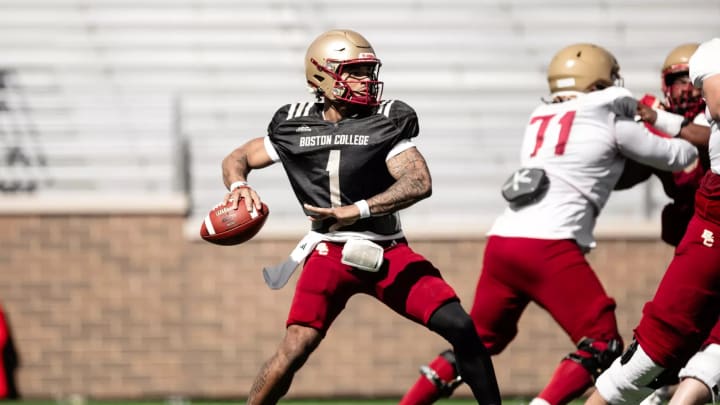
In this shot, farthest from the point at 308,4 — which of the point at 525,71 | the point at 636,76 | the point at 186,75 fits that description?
the point at 636,76

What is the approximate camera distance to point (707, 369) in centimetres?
454

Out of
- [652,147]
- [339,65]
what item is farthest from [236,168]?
[652,147]

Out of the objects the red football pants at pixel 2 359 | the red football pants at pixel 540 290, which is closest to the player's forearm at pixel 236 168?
the red football pants at pixel 540 290

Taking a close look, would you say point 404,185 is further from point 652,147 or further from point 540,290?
point 652,147

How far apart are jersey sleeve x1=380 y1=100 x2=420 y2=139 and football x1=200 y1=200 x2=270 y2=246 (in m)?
0.65

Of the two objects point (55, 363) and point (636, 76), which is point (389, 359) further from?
point (636, 76)

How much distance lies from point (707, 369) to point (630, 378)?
1.18ft

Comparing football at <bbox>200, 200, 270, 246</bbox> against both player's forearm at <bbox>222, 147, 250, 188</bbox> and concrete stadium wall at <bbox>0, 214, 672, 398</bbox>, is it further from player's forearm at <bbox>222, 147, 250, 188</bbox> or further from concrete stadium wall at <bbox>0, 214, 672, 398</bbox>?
concrete stadium wall at <bbox>0, 214, 672, 398</bbox>

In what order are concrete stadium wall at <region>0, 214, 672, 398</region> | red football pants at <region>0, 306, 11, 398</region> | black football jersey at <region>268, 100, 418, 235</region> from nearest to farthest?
black football jersey at <region>268, 100, 418, 235</region>, red football pants at <region>0, 306, 11, 398</region>, concrete stadium wall at <region>0, 214, 672, 398</region>

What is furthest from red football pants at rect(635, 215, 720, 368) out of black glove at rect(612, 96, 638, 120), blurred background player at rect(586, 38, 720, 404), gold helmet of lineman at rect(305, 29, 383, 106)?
gold helmet of lineman at rect(305, 29, 383, 106)

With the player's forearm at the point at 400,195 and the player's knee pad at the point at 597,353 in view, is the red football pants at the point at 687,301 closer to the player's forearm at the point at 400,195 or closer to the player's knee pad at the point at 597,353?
the player's knee pad at the point at 597,353

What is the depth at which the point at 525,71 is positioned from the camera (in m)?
10.3

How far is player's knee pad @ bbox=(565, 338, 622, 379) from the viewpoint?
5.46 metres

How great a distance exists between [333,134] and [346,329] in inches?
146
